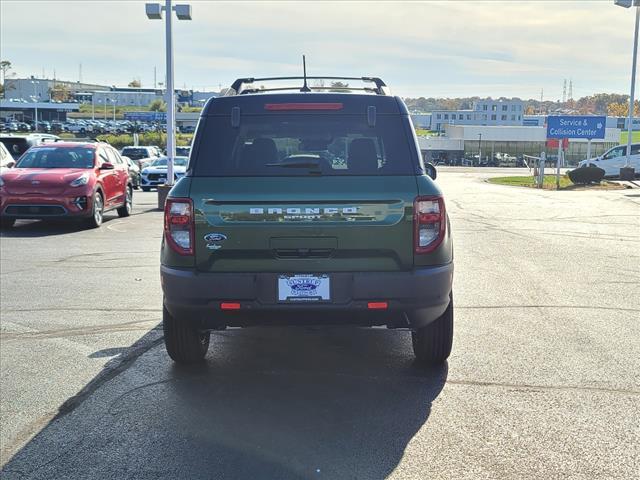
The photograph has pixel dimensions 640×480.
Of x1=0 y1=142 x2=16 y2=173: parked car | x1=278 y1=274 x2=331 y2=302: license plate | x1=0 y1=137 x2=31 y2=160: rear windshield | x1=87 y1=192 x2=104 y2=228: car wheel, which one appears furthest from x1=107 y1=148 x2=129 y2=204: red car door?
x1=278 y1=274 x2=331 y2=302: license plate

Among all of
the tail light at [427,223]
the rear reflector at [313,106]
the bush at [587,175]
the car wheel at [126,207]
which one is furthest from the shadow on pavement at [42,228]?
the bush at [587,175]

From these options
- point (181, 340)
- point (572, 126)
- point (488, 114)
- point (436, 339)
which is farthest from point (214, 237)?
point (488, 114)

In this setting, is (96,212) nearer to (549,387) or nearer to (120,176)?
(120,176)

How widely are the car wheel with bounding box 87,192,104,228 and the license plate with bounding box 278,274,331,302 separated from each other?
10.6m

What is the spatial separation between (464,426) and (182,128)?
136 m

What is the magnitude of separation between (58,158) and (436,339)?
39.2 feet

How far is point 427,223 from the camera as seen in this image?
15.8 feet

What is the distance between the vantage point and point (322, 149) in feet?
18.9

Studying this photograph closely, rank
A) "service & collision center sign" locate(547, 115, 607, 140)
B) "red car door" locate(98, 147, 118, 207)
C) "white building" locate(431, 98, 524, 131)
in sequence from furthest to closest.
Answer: "white building" locate(431, 98, 524, 131), "service & collision center sign" locate(547, 115, 607, 140), "red car door" locate(98, 147, 118, 207)

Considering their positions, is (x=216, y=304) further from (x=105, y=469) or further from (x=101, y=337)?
(x=101, y=337)

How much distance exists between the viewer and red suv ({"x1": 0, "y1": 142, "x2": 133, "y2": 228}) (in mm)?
13953

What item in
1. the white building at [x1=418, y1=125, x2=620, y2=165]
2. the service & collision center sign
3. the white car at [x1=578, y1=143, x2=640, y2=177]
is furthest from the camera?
the white building at [x1=418, y1=125, x2=620, y2=165]

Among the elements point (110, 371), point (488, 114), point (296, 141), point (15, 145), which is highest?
point (488, 114)

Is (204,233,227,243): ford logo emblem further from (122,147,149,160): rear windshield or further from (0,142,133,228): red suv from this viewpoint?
(122,147,149,160): rear windshield
